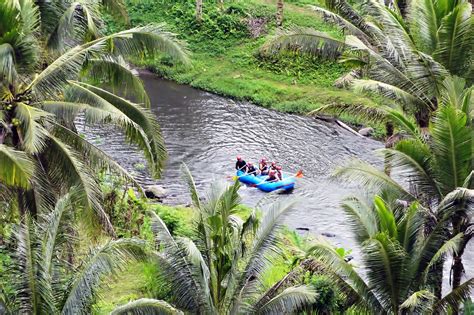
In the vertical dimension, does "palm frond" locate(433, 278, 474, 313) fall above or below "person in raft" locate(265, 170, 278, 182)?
above

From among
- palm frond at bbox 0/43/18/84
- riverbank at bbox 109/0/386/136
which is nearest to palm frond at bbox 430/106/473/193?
palm frond at bbox 0/43/18/84

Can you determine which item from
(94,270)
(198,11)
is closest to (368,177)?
(94,270)

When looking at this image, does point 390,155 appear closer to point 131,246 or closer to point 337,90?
point 131,246

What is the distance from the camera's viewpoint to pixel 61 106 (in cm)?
1309

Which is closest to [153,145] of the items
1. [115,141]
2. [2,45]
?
[2,45]

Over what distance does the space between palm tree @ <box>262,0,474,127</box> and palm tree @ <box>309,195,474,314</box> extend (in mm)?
3324

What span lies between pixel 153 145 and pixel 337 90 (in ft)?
65.0

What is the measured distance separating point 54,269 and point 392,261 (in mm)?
5399

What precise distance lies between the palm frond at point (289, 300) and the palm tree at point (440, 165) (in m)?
2.46

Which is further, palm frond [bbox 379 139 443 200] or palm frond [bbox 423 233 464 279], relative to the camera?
palm frond [bbox 379 139 443 200]

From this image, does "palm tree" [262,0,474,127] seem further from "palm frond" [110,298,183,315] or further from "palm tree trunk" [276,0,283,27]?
"palm tree trunk" [276,0,283,27]

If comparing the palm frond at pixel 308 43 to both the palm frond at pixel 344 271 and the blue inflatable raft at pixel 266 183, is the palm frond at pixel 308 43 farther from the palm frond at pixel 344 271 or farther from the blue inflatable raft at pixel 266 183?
the blue inflatable raft at pixel 266 183

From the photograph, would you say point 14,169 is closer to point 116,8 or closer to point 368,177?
point 368,177

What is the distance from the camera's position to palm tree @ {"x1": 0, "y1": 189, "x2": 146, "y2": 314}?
395 inches
